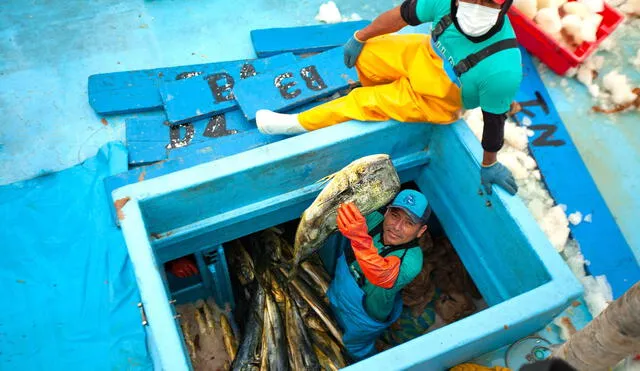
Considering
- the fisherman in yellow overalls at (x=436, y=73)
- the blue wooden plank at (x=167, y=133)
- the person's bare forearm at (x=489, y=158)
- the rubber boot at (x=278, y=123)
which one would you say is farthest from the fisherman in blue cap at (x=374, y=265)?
the blue wooden plank at (x=167, y=133)

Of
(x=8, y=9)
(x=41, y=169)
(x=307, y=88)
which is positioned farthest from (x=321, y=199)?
(x=8, y=9)

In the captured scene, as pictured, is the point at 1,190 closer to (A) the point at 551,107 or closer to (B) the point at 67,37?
(B) the point at 67,37

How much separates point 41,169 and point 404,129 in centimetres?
252

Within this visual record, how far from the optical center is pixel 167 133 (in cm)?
377

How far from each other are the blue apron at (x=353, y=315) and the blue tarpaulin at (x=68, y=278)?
1231mm

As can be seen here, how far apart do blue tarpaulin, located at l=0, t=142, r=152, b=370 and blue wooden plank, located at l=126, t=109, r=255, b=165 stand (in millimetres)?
126

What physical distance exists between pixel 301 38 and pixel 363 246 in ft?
7.03

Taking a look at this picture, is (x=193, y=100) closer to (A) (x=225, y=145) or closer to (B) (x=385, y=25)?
(A) (x=225, y=145)

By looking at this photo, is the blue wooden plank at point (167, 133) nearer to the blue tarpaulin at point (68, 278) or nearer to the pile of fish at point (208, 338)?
the blue tarpaulin at point (68, 278)

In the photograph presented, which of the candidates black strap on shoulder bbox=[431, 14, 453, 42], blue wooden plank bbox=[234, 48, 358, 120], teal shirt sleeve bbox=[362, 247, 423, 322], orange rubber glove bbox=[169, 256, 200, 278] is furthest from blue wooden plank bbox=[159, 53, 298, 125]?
teal shirt sleeve bbox=[362, 247, 423, 322]

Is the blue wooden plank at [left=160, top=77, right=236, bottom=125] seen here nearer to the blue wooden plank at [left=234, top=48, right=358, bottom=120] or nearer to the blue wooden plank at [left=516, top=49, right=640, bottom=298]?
the blue wooden plank at [left=234, top=48, right=358, bottom=120]

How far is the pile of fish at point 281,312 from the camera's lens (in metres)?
3.50

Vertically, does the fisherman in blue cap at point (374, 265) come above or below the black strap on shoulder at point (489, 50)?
below

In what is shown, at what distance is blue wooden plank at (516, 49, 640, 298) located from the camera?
353 cm
